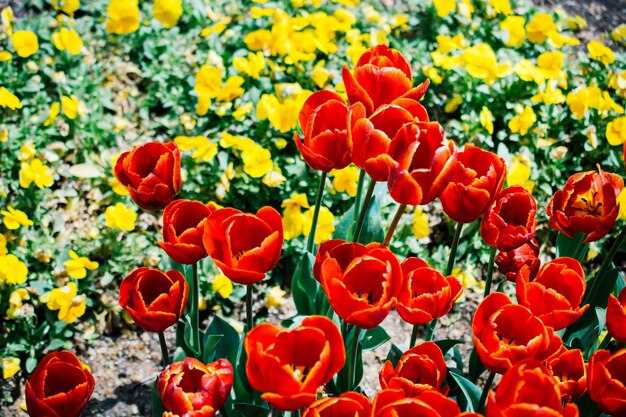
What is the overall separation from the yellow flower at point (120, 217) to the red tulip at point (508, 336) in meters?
1.48

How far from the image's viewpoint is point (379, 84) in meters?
1.58

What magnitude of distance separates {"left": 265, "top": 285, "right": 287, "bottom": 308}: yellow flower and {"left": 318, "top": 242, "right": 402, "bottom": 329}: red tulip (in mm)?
1173

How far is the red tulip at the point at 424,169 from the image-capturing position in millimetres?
1338

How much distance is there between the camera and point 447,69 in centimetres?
312

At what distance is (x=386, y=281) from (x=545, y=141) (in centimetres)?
194

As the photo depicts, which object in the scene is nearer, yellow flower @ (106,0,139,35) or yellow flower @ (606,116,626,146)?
yellow flower @ (606,116,626,146)

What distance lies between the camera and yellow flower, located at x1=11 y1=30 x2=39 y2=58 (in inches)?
117

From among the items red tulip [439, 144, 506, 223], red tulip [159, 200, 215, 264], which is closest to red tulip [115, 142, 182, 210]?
red tulip [159, 200, 215, 264]

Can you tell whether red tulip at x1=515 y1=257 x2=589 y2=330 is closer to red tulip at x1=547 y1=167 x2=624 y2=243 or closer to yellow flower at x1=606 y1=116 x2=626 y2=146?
red tulip at x1=547 y1=167 x2=624 y2=243

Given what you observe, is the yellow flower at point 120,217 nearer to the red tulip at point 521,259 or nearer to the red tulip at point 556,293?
the red tulip at point 521,259

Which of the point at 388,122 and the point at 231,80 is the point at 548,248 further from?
the point at 388,122

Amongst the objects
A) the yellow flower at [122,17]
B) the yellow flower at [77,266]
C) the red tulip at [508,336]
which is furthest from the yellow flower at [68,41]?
the red tulip at [508,336]

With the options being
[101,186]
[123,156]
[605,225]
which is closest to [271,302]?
[101,186]

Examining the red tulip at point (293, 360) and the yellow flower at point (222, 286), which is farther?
the yellow flower at point (222, 286)
